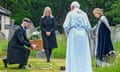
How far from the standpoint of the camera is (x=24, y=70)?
14.2m

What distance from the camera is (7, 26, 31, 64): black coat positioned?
48.0 ft

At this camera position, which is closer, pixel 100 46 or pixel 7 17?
pixel 100 46

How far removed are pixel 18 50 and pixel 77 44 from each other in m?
4.45

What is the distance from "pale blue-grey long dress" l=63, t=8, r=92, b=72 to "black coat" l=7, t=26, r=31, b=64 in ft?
13.8

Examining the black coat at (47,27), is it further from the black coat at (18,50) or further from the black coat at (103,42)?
the black coat at (103,42)

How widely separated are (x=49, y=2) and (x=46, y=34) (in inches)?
1888

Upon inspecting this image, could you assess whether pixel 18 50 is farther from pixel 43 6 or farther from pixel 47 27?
pixel 43 6

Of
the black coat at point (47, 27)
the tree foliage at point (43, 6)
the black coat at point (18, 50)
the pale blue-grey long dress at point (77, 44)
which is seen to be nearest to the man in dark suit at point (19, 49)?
the black coat at point (18, 50)

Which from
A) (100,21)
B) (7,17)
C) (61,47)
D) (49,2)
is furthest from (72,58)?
(49,2)

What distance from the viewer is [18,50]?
1470cm

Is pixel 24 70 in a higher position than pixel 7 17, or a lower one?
lower

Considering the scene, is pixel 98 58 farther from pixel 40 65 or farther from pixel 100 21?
pixel 40 65

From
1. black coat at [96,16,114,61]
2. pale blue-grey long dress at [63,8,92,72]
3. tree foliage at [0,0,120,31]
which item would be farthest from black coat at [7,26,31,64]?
tree foliage at [0,0,120,31]

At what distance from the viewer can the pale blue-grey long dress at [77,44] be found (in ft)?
34.5
